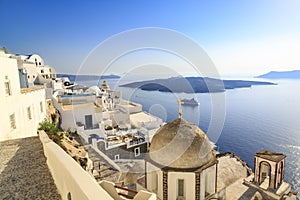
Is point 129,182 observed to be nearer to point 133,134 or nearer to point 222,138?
point 133,134

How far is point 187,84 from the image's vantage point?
159 ft

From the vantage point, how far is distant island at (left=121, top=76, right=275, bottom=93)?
39722 millimetres

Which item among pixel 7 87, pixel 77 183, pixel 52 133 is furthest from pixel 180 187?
pixel 7 87

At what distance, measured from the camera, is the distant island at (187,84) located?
1564 inches

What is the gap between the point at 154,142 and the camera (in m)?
8.30

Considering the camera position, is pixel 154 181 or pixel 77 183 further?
pixel 154 181

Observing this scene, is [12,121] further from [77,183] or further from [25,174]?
[77,183]

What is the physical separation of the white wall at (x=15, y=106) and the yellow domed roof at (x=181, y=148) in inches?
258

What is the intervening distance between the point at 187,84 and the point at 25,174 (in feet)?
151

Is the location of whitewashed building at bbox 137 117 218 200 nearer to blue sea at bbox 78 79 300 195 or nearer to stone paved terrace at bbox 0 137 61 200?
stone paved terrace at bbox 0 137 61 200

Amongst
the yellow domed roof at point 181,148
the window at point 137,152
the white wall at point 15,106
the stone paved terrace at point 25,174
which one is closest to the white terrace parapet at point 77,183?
the stone paved terrace at point 25,174

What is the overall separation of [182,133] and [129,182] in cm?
598

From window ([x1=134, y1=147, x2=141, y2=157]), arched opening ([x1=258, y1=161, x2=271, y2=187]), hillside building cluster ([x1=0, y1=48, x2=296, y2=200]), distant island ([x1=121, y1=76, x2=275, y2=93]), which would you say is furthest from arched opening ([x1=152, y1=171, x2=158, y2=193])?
distant island ([x1=121, y1=76, x2=275, y2=93])

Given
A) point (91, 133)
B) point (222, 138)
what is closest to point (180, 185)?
point (91, 133)
